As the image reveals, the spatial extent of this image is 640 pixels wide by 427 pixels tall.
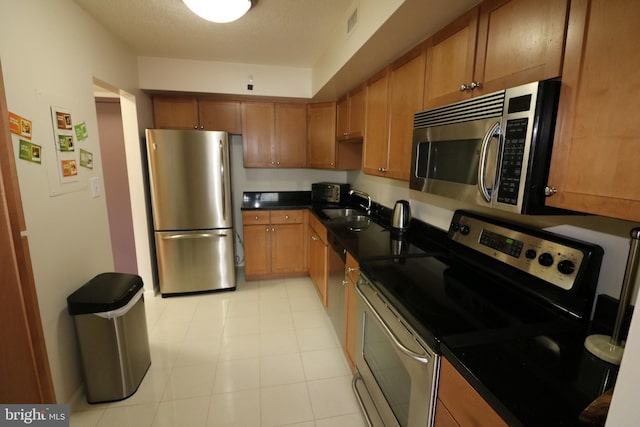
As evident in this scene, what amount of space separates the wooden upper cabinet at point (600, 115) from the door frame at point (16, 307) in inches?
80.5

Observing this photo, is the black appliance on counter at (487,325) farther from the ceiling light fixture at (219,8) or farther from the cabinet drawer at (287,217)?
the cabinet drawer at (287,217)

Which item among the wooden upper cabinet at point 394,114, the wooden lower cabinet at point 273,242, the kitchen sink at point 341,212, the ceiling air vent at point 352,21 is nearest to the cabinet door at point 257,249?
the wooden lower cabinet at point 273,242

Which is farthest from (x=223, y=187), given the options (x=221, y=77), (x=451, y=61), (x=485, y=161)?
(x=485, y=161)

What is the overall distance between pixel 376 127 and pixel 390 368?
5.37 feet

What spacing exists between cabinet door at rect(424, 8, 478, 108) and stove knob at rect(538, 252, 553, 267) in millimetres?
729

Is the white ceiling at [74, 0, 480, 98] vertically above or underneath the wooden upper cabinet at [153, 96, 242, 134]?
above

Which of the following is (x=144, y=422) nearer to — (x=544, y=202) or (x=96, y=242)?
(x=96, y=242)

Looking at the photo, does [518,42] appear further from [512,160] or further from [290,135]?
[290,135]

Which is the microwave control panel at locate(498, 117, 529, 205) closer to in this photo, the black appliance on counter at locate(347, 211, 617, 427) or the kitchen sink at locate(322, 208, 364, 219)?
the black appliance on counter at locate(347, 211, 617, 427)

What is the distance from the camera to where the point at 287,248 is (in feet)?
11.4

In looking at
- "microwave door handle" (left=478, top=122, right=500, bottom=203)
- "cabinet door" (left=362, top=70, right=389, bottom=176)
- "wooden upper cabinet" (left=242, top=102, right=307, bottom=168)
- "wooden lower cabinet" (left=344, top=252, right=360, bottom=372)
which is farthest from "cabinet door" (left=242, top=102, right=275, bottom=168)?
"microwave door handle" (left=478, top=122, right=500, bottom=203)

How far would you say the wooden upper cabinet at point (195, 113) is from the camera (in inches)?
125

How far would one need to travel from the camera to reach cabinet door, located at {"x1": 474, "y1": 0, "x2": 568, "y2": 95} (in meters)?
0.88

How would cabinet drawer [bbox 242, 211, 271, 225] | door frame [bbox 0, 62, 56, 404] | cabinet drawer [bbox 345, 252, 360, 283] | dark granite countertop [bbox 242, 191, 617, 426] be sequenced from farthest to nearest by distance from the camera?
cabinet drawer [bbox 242, 211, 271, 225] < cabinet drawer [bbox 345, 252, 360, 283] < door frame [bbox 0, 62, 56, 404] < dark granite countertop [bbox 242, 191, 617, 426]
